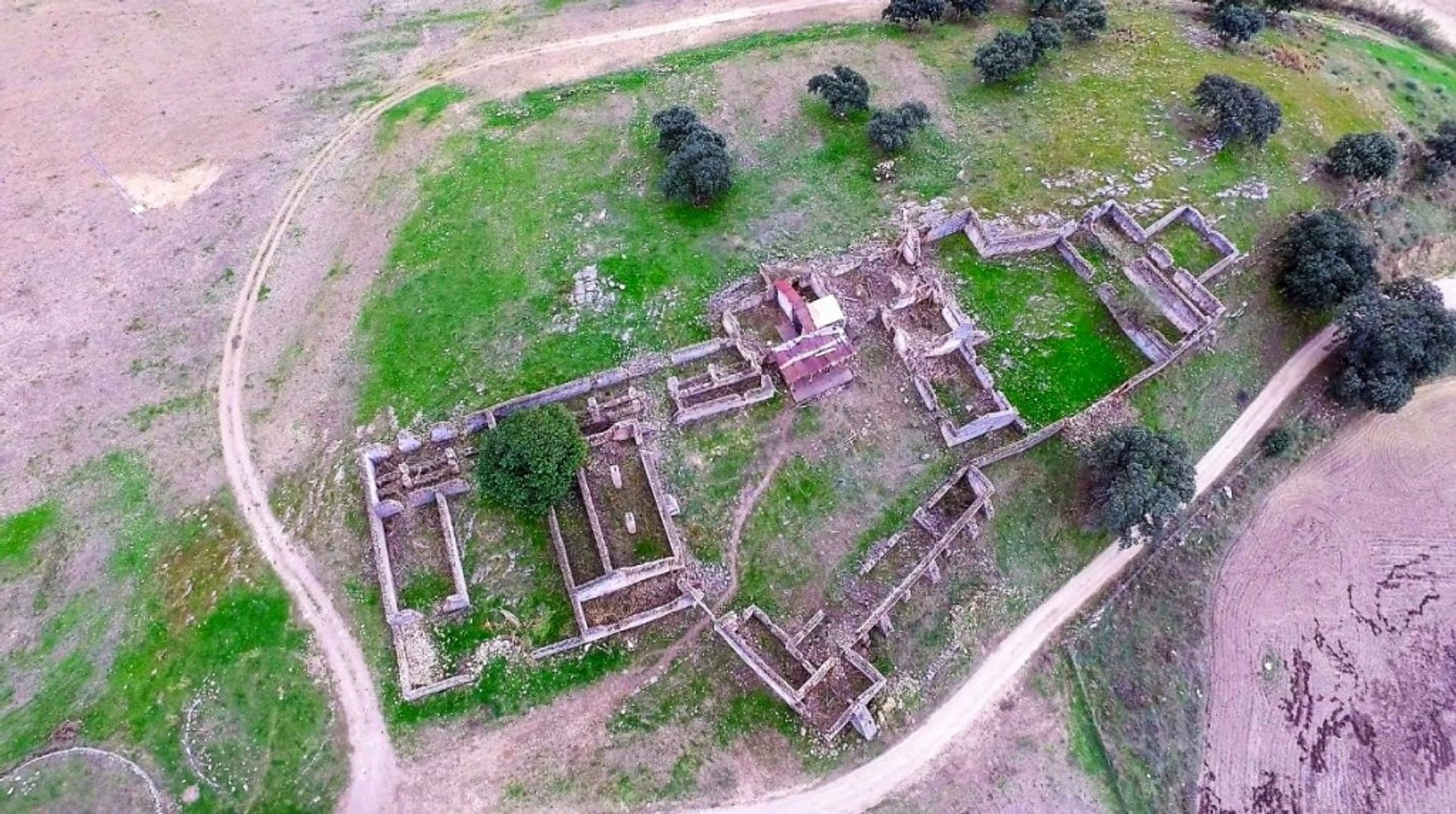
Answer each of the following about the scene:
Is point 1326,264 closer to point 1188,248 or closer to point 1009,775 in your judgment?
point 1188,248

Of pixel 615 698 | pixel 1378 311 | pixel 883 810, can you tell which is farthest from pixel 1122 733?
pixel 1378 311

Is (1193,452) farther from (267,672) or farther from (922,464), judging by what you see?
(267,672)

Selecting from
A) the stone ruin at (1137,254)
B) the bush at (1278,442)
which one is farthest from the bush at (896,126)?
the bush at (1278,442)

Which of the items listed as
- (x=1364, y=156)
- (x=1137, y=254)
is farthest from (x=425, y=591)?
(x=1364, y=156)

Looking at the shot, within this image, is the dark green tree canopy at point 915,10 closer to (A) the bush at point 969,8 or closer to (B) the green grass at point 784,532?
(A) the bush at point 969,8

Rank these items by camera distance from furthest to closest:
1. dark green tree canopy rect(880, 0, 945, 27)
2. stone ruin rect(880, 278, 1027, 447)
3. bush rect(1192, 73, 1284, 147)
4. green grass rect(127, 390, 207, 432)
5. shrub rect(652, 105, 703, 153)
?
dark green tree canopy rect(880, 0, 945, 27), shrub rect(652, 105, 703, 153), bush rect(1192, 73, 1284, 147), green grass rect(127, 390, 207, 432), stone ruin rect(880, 278, 1027, 447)

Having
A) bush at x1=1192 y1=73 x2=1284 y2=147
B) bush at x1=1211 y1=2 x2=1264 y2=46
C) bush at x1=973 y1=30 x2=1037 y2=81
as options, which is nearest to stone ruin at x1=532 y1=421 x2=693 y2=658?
bush at x1=973 y1=30 x2=1037 y2=81

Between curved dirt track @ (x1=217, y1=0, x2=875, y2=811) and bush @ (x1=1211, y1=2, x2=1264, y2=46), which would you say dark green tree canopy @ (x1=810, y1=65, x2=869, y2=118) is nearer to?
bush @ (x1=1211, y1=2, x2=1264, y2=46)
